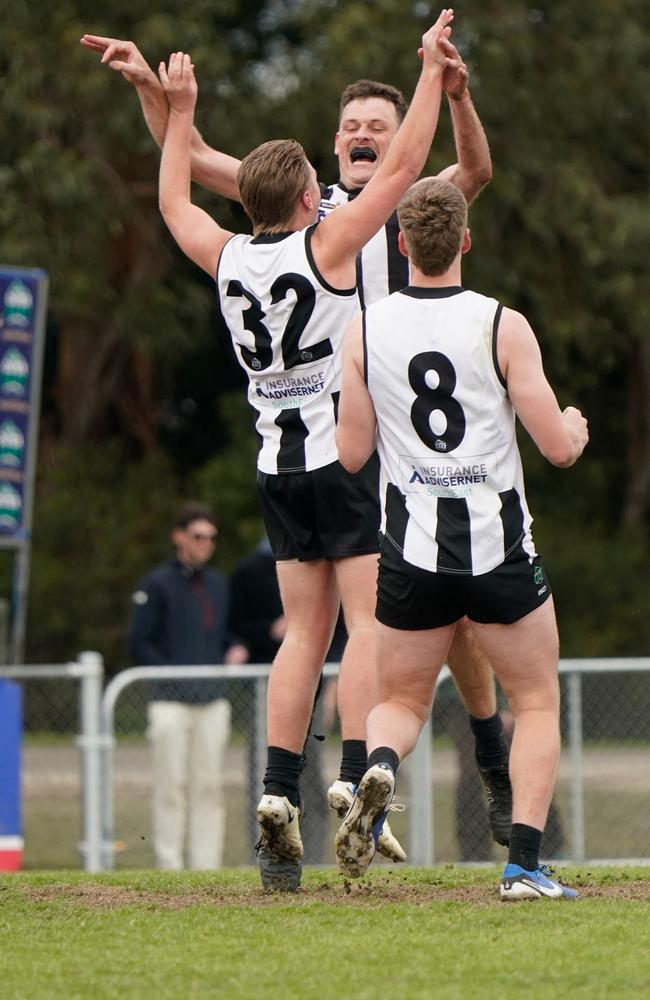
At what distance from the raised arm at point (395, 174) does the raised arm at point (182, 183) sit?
519 mm

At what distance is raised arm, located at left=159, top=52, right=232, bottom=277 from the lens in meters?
6.41

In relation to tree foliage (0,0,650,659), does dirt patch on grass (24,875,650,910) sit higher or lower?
lower

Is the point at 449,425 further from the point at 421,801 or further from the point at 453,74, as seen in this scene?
the point at 421,801

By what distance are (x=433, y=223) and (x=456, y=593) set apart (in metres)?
1.21

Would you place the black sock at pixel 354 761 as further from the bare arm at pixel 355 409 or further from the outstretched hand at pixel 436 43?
the outstretched hand at pixel 436 43

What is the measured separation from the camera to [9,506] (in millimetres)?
12781

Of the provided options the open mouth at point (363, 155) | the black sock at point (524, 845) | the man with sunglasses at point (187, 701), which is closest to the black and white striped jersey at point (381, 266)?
the open mouth at point (363, 155)

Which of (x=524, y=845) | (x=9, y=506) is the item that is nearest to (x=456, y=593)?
(x=524, y=845)

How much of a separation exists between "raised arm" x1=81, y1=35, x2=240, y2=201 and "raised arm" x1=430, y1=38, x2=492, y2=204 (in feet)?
2.79

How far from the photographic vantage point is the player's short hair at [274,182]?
616 centimetres

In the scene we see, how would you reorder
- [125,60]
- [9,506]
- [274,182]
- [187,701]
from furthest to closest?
[9,506] < [187,701] < [125,60] < [274,182]

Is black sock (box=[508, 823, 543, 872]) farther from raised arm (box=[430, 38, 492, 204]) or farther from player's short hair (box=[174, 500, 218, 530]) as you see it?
player's short hair (box=[174, 500, 218, 530])

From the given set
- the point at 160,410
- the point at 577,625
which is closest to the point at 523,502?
the point at 577,625

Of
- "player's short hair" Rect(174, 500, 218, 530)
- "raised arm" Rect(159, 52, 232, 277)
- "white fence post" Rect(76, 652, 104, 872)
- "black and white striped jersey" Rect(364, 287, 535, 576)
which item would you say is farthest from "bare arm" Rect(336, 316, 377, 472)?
"player's short hair" Rect(174, 500, 218, 530)
